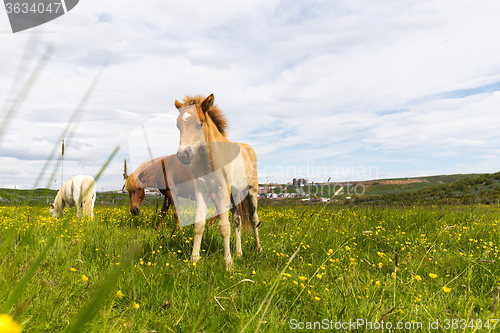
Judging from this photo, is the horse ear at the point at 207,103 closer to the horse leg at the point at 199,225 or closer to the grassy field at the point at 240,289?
the horse leg at the point at 199,225

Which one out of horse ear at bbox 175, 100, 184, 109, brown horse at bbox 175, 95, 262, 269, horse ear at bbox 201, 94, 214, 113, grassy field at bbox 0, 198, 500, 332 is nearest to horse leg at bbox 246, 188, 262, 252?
brown horse at bbox 175, 95, 262, 269

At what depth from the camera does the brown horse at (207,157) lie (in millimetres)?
4330

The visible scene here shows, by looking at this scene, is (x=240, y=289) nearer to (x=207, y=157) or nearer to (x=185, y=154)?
(x=185, y=154)

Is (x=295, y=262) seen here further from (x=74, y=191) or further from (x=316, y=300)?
(x=74, y=191)

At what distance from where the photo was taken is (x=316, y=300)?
263 centimetres

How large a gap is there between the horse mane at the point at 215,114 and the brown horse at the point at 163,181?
11.6 feet

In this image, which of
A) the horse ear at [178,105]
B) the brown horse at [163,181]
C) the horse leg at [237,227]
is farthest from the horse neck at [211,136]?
the brown horse at [163,181]

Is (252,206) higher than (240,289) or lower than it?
higher

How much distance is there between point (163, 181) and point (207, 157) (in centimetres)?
499

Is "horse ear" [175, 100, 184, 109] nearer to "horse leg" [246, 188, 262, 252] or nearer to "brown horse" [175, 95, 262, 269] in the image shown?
"brown horse" [175, 95, 262, 269]

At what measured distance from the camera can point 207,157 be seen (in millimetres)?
4680

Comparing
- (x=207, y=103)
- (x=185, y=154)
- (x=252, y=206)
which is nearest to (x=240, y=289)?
(x=185, y=154)

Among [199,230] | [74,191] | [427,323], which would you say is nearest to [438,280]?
[427,323]

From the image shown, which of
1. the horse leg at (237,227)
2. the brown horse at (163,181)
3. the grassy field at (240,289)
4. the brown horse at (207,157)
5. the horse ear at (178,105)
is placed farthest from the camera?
the brown horse at (163,181)
